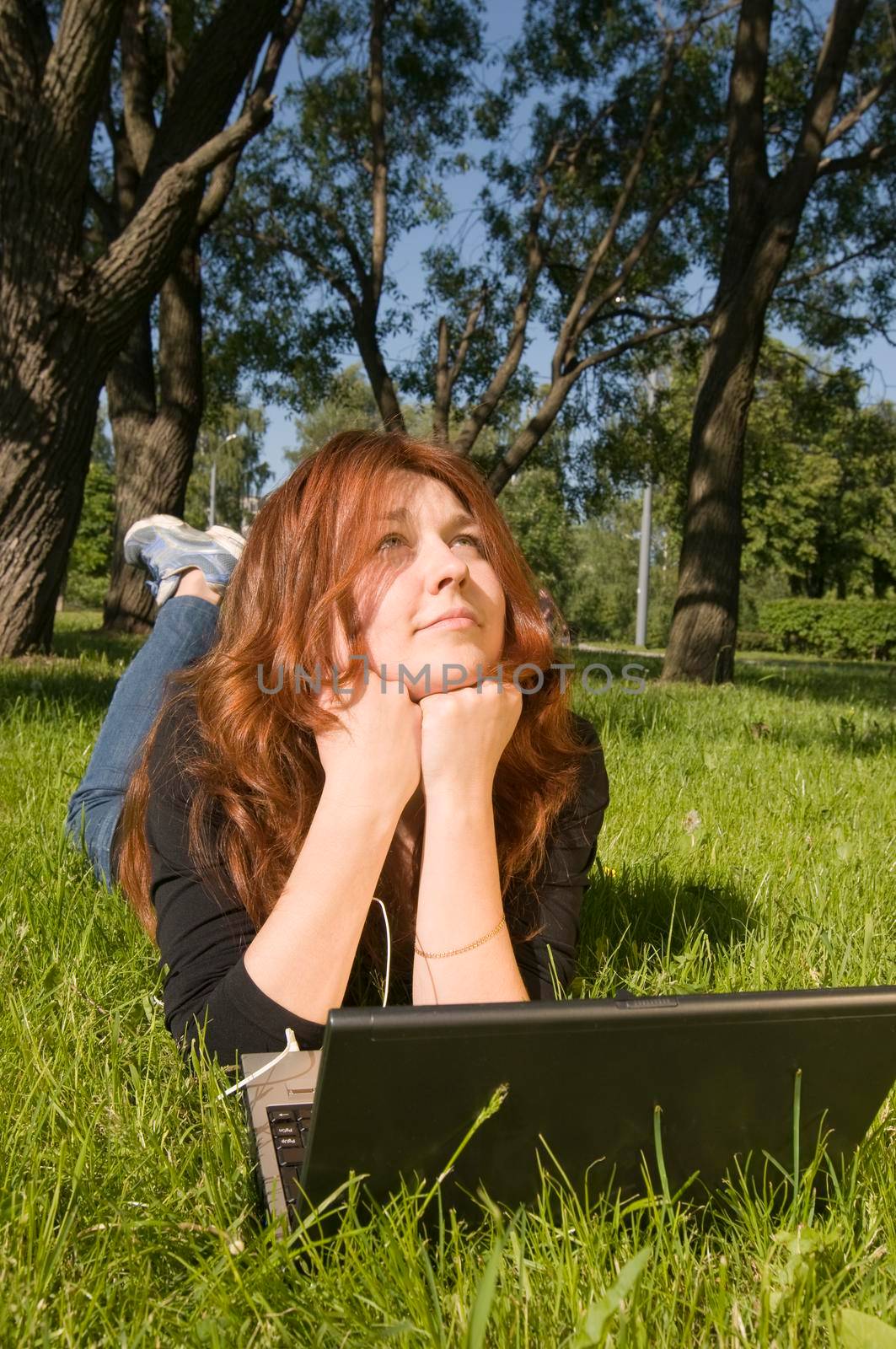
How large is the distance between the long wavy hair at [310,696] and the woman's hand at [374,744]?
0.11 ft

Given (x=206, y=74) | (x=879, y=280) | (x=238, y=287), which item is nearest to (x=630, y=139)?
(x=879, y=280)

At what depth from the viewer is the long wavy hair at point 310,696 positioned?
1.85 m

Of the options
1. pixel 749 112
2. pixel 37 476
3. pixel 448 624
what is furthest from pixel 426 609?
pixel 749 112

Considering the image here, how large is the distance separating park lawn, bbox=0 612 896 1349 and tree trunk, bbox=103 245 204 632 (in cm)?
842

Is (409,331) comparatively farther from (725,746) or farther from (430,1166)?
(430,1166)

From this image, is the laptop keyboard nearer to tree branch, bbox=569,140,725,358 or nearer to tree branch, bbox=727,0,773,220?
tree branch, bbox=727,0,773,220

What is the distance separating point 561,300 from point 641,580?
50.7 ft

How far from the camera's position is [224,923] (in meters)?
1.79

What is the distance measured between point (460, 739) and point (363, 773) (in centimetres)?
18

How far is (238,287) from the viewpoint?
16141 millimetres

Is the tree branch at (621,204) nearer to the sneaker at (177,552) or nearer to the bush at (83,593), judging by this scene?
the sneaker at (177,552)

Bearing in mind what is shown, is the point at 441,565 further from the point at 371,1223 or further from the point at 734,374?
the point at 734,374

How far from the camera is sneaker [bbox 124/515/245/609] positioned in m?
3.02

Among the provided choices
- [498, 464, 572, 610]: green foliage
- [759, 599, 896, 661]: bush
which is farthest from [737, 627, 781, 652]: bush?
[498, 464, 572, 610]: green foliage
